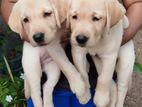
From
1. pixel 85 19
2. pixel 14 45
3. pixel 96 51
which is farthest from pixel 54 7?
pixel 14 45

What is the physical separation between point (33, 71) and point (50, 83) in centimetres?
12

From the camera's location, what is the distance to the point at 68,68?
2.91 meters

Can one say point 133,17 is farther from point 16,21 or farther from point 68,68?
point 16,21

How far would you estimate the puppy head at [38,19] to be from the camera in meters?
2.69

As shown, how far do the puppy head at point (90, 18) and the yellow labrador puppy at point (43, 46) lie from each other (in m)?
0.09

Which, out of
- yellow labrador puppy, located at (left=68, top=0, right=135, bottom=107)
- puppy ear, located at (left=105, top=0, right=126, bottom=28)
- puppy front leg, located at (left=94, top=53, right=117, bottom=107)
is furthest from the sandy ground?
puppy ear, located at (left=105, top=0, right=126, bottom=28)

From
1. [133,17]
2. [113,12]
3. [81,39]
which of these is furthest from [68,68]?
[133,17]

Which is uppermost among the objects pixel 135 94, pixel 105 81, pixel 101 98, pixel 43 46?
pixel 43 46

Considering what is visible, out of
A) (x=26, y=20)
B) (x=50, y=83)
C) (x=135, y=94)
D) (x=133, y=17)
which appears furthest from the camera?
(x=135, y=94)

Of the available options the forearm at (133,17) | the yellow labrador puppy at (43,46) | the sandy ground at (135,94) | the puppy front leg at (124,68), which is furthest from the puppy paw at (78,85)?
the sandy ground at (135,94)

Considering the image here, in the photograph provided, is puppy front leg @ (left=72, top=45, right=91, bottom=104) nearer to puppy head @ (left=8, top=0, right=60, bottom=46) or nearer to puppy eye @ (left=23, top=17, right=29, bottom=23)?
puppy head @ (left=8, top=0, right=60, bottom=46)

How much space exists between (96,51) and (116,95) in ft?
1.09

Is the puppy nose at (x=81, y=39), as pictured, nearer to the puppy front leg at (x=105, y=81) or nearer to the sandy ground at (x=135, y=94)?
the puppy front leg at (x=105, y=81)

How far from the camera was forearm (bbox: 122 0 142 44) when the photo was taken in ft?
10.2
